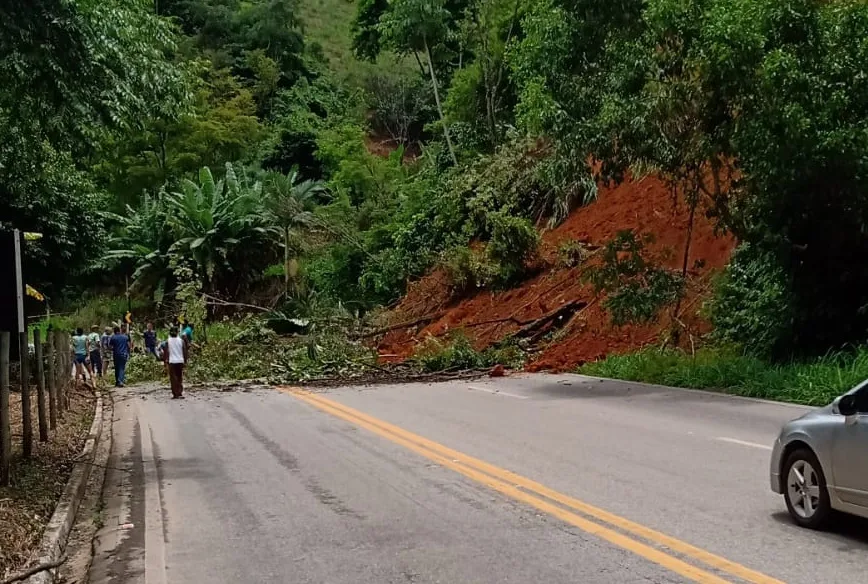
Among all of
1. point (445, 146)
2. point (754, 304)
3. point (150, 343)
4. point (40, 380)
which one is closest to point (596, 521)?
point (40, 380)

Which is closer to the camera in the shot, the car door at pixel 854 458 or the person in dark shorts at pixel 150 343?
the car door at pixel 854 458

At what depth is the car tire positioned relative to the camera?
22.0ft

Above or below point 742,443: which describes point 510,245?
above

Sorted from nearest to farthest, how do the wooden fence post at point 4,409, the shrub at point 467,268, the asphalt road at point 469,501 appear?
the asphalt road at point 469,501
the wooden fence post at point 4,409
the shrub at point 467,268

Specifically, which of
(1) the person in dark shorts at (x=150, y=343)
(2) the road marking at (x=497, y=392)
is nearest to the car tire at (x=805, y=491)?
(2) the road marking at (x=497, y=392)

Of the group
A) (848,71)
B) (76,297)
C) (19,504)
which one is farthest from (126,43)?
(76,297)

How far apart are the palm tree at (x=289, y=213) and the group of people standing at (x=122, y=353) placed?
9.99 metres

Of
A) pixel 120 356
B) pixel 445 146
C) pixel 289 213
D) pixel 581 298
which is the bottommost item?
pixel 120 356

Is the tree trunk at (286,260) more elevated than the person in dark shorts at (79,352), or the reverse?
the tree trunk at (286,260)

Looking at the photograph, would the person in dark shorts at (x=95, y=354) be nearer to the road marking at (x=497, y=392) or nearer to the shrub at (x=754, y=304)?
the road marking at (x=497, y=392)

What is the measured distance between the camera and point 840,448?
256 inches

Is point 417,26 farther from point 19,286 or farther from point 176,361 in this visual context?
point 19,286

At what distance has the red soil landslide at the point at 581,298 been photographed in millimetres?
24438

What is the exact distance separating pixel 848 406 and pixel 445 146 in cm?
3475
